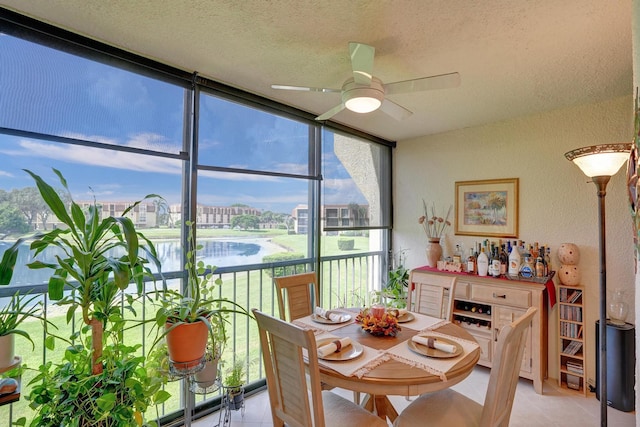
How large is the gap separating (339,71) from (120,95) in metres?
1.48

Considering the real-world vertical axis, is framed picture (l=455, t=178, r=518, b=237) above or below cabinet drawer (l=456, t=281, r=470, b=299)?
above

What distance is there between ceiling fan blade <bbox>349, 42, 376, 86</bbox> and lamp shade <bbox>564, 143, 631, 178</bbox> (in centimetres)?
136

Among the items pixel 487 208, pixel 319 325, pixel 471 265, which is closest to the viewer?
pixel 319 325

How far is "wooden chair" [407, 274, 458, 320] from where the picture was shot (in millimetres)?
2414

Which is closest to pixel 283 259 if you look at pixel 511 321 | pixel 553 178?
pixel 511 321

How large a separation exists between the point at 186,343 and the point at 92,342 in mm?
400

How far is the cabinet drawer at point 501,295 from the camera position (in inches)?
107

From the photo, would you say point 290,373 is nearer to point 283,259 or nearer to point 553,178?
point 283,259

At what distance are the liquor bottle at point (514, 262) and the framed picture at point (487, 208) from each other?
0.83 ft

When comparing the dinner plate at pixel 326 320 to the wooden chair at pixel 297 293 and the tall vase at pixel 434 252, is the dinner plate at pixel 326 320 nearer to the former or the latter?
the wooden chair at pixel 297 293

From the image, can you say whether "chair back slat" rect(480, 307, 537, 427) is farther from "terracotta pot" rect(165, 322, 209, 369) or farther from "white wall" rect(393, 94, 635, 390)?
"white wall" rect(393, 94, 635, 390)

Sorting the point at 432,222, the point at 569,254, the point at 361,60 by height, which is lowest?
the point at 569,254

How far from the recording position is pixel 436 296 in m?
2.52

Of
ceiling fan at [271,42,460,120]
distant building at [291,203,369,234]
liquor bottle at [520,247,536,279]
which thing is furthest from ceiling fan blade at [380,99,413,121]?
liquor bottle at [520,247,536,279]
